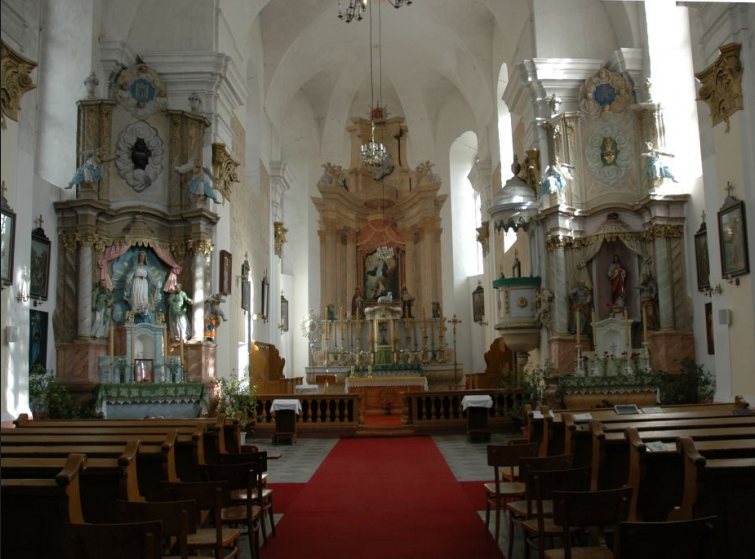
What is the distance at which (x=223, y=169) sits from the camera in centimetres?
1541

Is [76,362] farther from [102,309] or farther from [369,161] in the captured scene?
[369,161]

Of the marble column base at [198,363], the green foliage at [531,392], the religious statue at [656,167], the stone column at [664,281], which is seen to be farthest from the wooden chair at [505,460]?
the religious statue at [656,167]

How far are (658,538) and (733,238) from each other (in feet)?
25.7

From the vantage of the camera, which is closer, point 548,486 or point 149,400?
point 548,486

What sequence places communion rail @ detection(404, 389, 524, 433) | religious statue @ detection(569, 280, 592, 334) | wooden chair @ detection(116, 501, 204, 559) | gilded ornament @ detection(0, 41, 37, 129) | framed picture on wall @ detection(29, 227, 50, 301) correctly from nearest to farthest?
1. wooden chair @ detection(116, 501, 204, 559)
2. gilded ornament @ detection(0, 41, 37, 129)
3. framed picture on wall @ detection(29, 227, 50, 301)
4. communion rail @ detection(404, 389, 524, 433)
5. religious statue @ detection(569, 280, 592, 334)

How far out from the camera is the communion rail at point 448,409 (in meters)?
14.5

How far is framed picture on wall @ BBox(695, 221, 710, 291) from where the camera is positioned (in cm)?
1278

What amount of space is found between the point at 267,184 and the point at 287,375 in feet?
24.8

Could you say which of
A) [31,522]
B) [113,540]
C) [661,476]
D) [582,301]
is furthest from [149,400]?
[113,540]

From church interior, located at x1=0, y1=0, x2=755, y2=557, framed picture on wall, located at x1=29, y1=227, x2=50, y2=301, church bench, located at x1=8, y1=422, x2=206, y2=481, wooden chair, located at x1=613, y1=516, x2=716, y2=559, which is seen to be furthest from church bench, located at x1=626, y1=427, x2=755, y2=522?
framed picture on wall, located at x1=29, y1=227, x2=50, y2=301

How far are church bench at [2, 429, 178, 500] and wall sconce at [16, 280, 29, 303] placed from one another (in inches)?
158

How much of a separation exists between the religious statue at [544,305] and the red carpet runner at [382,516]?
5331mm

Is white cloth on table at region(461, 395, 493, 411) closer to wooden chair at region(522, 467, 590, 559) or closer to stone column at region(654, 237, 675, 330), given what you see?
stone column at region(654, 237, 675, 330)

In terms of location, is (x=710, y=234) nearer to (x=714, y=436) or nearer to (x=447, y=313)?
(x=714, y=436)
